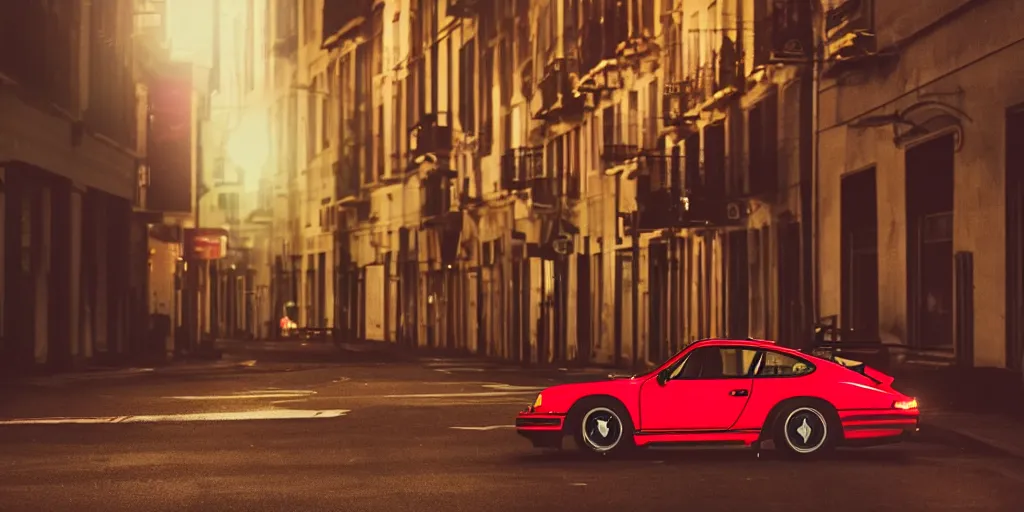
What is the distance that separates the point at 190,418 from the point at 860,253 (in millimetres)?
13012

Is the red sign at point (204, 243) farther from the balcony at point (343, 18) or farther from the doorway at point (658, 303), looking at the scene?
the doorway at point (658, 303)

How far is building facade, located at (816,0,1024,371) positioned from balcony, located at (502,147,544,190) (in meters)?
23.5

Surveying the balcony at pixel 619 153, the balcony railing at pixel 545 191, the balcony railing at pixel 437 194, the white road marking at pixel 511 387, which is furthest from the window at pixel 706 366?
the balcony railing at pixel 437 194

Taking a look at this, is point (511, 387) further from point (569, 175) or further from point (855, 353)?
point (569, 175)

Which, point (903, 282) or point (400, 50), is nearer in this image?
point (903, 282)

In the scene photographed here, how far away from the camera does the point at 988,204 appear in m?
25.6

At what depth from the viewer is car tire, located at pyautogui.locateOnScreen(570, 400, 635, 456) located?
17859mm

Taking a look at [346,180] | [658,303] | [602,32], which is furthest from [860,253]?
[346,180]

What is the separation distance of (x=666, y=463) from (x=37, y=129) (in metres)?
25.2

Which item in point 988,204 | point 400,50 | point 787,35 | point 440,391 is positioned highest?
point 400,50

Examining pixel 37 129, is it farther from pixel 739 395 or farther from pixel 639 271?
pixel 739 395

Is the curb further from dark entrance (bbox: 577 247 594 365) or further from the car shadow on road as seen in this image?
dark entrance (bbox: 577 247 594 365)

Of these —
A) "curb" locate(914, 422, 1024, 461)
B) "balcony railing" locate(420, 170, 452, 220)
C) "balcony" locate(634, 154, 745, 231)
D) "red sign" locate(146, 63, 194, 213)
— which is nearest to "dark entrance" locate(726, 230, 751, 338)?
"balcony" locate(634, 154, 745, 231)

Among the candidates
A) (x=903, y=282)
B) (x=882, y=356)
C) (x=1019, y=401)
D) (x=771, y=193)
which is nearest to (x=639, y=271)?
(x=771, y=193)
